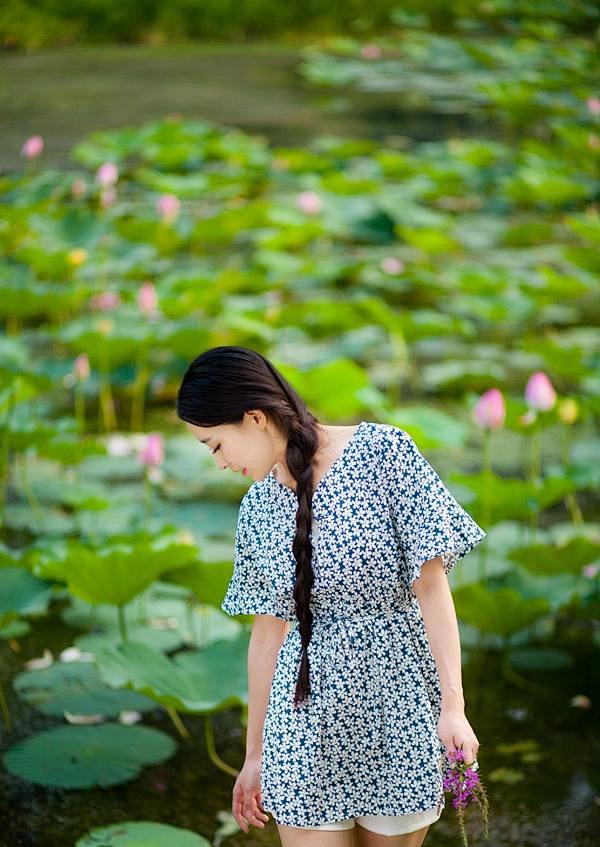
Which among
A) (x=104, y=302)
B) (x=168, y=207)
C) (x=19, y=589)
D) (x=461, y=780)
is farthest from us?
(x=168, y=207)

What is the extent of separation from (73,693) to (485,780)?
0.62 m

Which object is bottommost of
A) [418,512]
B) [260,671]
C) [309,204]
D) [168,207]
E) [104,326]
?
[309,204]

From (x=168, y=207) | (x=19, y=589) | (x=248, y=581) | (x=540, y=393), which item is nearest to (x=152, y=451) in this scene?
(x=19, y=589)

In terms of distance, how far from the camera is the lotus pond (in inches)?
76.0

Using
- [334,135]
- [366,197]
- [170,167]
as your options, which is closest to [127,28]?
[334,135]

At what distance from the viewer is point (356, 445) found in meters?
1.32

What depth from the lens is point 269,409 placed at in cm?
129

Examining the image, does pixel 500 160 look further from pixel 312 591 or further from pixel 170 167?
pixel 312 591

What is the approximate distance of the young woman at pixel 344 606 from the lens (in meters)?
1.29

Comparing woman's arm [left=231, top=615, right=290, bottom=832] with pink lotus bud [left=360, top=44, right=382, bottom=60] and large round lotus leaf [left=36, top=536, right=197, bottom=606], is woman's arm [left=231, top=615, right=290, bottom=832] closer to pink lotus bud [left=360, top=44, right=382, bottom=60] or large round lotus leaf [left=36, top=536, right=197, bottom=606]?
large round lotus leaf [left=36, top=536, right=197, bottom=606]

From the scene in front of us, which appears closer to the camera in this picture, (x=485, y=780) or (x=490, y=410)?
(x=485, y=780)

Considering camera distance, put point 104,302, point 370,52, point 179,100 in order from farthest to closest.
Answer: point 370,52
point 179,100
point 104,302

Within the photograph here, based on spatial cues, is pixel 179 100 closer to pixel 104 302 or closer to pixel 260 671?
pixel 104 302

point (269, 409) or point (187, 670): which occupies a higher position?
point (269, 409)
